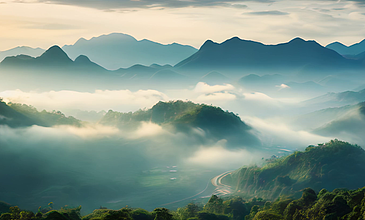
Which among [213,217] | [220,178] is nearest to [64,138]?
[220,178]

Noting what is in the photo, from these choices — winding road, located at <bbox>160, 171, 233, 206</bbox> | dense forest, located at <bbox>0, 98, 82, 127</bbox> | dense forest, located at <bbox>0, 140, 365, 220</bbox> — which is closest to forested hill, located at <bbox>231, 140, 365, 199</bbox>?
dense forest, located at <bbox>0, 140, 365, 220</bbox>

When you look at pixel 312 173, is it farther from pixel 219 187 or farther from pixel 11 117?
pixel 11 117

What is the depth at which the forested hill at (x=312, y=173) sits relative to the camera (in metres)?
100

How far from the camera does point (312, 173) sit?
10394 cm

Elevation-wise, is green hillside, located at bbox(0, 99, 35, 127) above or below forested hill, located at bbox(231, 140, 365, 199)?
above

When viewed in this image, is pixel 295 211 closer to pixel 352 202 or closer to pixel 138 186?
pixel 352 202

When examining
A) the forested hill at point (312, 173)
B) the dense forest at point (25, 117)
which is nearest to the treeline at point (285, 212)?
the forested hill at point (312, 173)

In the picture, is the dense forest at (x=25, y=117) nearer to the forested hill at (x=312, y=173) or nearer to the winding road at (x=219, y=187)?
the winding road at (x=219, y=187)

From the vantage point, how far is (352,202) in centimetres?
5350

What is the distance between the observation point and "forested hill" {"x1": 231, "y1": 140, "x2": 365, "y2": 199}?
10044 centimetres

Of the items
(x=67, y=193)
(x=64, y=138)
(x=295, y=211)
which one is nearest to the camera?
(x=295, y=211)

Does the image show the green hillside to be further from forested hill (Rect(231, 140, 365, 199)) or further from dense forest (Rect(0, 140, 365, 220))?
forested hill (Rect(231, 140, 365, 199))

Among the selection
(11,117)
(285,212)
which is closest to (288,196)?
(285,212)

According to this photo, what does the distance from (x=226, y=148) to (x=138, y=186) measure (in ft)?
191
